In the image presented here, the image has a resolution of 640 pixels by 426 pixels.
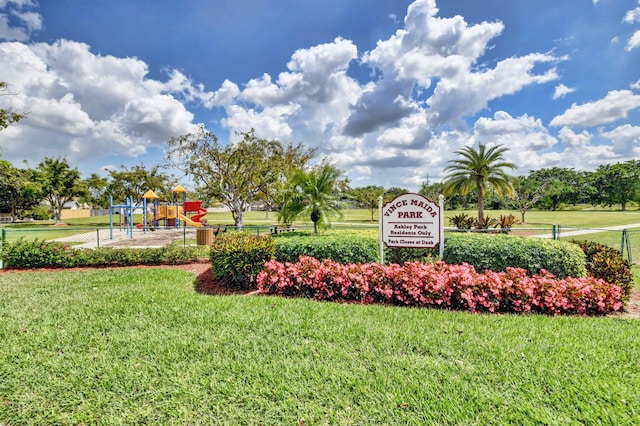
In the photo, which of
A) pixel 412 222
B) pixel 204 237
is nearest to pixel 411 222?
pixel 412 222

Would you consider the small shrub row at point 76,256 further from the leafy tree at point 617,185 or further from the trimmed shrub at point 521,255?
the leafy tree at point 617,185

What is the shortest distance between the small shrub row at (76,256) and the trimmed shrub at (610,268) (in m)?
9.35

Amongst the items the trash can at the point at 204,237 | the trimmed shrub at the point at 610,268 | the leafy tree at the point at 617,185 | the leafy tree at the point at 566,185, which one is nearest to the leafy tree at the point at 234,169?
the trash can at the point at 204,237

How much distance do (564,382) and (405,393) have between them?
1.41 m

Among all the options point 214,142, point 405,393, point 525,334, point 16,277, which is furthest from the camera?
point 214,142

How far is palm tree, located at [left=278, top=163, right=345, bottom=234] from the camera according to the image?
28.4 feet

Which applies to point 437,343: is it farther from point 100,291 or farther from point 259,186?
point 259,186

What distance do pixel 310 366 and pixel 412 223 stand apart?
4.02m

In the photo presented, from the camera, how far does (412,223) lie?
20.2ft

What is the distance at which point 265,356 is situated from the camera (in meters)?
3.09

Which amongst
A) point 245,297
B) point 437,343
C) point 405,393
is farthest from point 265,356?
point 245,297

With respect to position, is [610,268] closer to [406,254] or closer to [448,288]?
[448,288]

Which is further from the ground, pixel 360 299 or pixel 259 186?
pixel 259 186

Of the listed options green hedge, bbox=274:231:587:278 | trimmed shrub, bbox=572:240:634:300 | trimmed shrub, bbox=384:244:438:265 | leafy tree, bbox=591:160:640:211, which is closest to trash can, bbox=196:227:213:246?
green hedge, bbox=274:231:587:278
